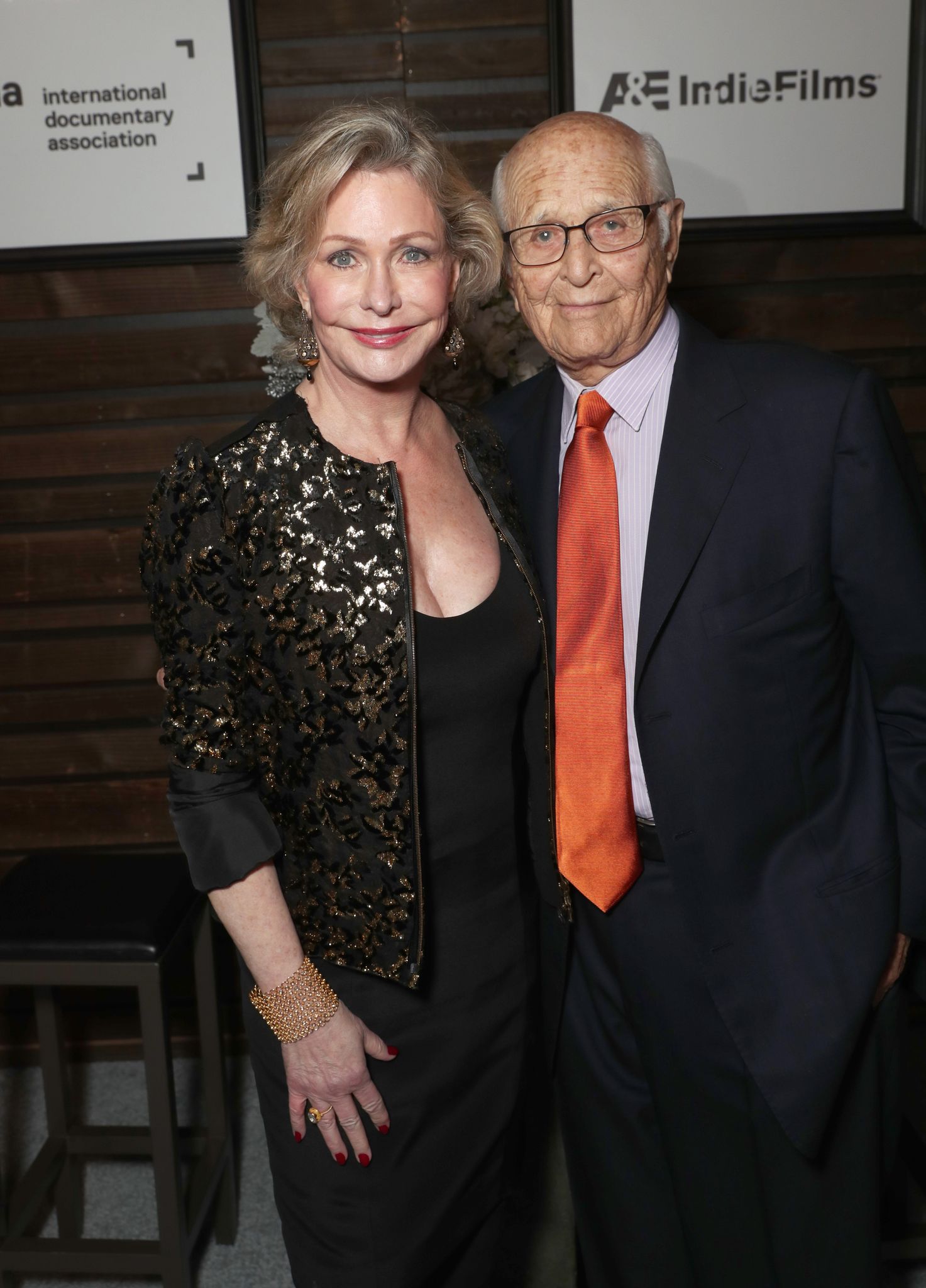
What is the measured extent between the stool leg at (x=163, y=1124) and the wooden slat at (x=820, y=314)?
6.91 ft

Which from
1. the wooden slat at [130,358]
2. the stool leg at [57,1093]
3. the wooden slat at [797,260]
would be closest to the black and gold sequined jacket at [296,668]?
the stool leg at [57,1093]

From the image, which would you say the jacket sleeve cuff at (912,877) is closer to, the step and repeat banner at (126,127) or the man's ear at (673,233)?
the man's ear at (673,233)

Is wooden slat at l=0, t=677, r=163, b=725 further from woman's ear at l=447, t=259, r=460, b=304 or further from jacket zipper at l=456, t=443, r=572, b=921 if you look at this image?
woman's ear at l=447, t=259, r=460, b=304

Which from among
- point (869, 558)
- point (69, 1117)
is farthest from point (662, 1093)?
point (69, 1117)

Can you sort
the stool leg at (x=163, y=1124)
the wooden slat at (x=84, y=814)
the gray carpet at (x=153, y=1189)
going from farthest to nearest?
the wooden slat at (x=84, y=814) < the gray carpet at (x=153, y=1189) < the stool leg at (x=163, y=1124)

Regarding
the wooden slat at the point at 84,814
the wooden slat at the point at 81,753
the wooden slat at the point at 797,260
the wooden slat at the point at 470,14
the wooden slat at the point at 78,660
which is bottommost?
the wooden slat at the point at 84,814

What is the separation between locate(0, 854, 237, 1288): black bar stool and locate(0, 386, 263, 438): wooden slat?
1.18 metres

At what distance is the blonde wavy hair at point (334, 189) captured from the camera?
1489 millimetres

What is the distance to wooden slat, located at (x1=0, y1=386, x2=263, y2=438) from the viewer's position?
3.06 metres

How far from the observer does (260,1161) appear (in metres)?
2.91

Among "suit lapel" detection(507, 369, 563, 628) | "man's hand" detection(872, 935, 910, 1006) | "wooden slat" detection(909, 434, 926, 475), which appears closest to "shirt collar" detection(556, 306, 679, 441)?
"suit lapel" detection(507, 369, 563, 628)

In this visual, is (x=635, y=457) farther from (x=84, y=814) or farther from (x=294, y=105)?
(x=84, y=814)

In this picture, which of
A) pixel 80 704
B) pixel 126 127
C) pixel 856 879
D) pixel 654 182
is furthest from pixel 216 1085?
pixel 126 127

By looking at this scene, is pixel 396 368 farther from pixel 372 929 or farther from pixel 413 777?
pixel 372 929
